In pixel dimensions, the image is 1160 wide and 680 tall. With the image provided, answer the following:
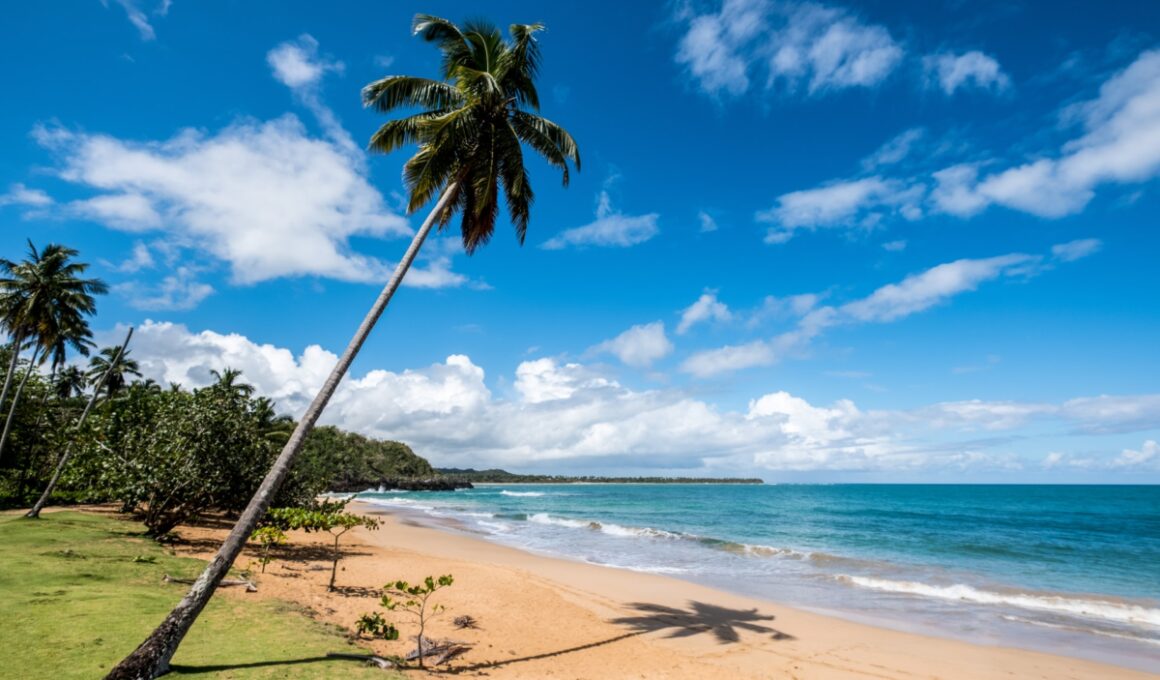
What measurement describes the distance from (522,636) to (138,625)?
6.05 m

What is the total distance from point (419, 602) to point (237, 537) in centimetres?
611

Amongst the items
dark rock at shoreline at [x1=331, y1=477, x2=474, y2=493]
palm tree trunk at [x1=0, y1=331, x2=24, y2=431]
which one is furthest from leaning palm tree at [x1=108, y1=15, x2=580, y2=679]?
dark rock at shoreline at [x1=331, y1=477, x2=474, y2=493]

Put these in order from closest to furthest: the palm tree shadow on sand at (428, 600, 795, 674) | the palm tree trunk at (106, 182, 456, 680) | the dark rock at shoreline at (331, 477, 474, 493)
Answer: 1. the palm tree trunk at (106, 182, 456, 680)
2. the palm tree shadow on sand at (428, 600, 795, 674)
3. the dark rock at shoreline at (331, 477, 474, 493)

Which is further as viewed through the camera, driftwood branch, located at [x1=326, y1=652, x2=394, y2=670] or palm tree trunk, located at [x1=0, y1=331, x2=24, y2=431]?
palm tree trunk, located at [x1=0, y1=331, x2=24, y2=431]

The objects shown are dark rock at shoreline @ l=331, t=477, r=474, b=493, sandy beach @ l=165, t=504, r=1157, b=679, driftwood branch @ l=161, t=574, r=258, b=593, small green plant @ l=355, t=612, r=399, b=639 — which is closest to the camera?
small green plant @ l=355, t=612, r=399, b=639

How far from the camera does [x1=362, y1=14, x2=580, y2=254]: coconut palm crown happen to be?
11.0m

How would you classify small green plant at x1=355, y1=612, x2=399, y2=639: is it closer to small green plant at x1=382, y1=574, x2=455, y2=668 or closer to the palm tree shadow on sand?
small green plant at x1=382, y1=574, x2=455, y2=668

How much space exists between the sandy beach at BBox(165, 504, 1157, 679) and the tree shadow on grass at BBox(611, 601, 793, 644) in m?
0.03

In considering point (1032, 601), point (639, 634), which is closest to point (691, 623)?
point (639, 634)

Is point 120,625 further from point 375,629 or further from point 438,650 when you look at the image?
point 438,650

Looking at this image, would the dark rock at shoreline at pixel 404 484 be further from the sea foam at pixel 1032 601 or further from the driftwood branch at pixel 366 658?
the driftwood branch at pixel 366 658

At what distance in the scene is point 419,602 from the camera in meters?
12.3

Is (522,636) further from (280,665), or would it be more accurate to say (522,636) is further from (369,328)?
(369,328)

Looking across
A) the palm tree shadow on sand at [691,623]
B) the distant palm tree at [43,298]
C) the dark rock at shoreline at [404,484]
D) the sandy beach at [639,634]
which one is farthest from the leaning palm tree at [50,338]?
the dark rock at shoreline at [404,484]
